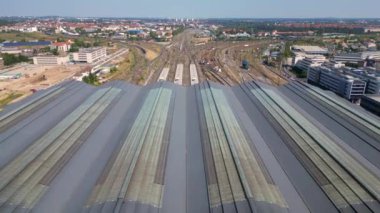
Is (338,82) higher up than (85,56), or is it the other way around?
(338,82)

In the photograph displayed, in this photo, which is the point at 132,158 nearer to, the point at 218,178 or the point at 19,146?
the point at 218,178

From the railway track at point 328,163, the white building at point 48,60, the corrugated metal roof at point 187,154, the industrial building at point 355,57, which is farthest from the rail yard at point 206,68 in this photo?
the railway track at point 328,163

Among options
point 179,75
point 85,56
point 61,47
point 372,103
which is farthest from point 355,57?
point 61,47

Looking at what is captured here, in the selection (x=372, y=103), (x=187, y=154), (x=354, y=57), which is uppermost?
(x=354, y=57)

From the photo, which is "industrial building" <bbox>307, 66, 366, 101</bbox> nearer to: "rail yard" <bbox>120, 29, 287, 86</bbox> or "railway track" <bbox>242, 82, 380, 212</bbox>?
"rail yard" <bbox>120, 29, 287, 86</bbox>

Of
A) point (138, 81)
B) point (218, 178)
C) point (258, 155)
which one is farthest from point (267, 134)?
point (138, 81)

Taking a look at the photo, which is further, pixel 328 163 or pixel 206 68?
pixel 206 68

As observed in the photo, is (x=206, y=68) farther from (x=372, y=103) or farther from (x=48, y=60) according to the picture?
(x=372, y=103)

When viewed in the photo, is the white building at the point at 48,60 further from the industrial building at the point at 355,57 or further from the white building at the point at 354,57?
the white building at the point at 354,57
